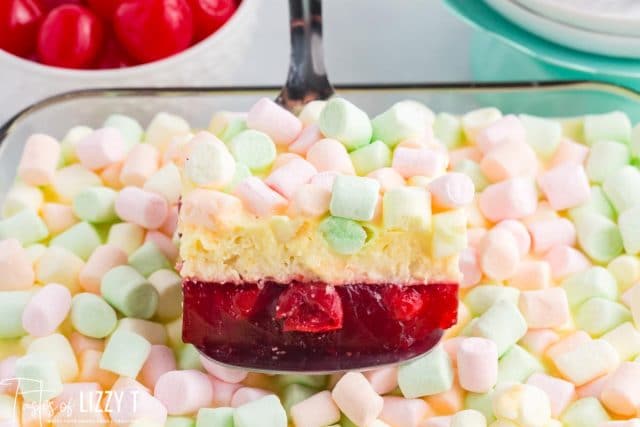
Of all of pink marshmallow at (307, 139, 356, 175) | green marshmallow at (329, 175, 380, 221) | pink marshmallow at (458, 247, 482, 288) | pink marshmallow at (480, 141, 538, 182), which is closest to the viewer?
green marshmallow at (329, 175, 380, 221)

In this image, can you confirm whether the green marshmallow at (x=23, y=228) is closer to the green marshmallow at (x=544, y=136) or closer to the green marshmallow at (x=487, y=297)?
the green marshmallow at (x=487, y=297)

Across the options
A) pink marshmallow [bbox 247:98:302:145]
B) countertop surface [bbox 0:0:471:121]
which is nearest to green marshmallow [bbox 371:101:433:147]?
pink marshmallow [bbox 247:98:302:145]

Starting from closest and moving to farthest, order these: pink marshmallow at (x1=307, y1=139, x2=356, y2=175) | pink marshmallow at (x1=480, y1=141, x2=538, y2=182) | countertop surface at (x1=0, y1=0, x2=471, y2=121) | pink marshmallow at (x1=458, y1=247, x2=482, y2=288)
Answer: pink marshmallow at (x1=307, y1=139, x2=356, y2=175) → pink marshmallow at (x1=458, y1=247, x2=482, y2=288) → pink marshmallow at (x1=480, y1=141, x2=538, y2=182) → countertop surface at (x1=0, y1=0, x2=471, y2=121)

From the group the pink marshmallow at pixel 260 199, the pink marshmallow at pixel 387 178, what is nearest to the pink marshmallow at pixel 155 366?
the pink marshmallow at pixel 260 199

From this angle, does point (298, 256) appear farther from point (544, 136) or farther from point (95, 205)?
point (544, 136)

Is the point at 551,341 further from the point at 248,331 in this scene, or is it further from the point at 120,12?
the point at 120,12

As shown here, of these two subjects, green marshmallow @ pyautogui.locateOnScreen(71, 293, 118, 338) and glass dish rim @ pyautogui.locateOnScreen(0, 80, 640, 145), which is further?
glass dish rim @ pyautogui.locateOnScreen(0, 80, 640, 145)

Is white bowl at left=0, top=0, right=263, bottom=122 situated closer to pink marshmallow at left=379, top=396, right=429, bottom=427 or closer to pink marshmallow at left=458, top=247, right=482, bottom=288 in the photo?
pink marshmallow at left=458, top=247, right=482, bottom=288
